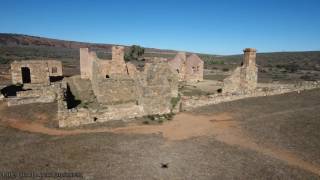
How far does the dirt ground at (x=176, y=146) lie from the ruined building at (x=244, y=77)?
214 inches

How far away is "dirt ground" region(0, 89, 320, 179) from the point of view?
7.43m

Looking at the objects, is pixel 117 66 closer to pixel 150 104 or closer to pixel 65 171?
pixel 150 104

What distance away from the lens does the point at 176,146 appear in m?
9.55

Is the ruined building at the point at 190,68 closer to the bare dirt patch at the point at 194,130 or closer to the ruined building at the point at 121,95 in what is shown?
the ruined building at the point at 121,95

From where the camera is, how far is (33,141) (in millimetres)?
10047

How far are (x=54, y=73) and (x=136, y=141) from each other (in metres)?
21.0

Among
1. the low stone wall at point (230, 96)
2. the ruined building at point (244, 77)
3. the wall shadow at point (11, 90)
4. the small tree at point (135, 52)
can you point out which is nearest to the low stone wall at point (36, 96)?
the wall shadow at point (11, 90)

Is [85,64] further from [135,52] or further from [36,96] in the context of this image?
[135,52]

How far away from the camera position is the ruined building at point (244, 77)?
65.5ft

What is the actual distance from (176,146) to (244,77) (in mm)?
12902

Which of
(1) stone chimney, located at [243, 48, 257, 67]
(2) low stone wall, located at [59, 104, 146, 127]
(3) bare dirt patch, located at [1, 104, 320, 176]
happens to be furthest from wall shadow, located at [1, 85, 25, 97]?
(1) stone chimney, located at [243, 48, 257, 67]

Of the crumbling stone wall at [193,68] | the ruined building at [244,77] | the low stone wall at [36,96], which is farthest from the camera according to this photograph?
the crumbling stone wall at [193,68]

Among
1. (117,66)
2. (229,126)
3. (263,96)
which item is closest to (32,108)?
(117,66)

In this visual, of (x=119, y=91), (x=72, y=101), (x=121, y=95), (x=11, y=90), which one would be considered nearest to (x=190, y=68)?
(x=121, y=95)
